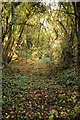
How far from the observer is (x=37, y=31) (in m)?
18.2

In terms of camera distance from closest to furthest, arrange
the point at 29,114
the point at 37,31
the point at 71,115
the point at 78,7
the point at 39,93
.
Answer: the point at 71,115 → the point at 29,114 → the point at 39,93 → the point at 78,7 → the point at 37,31

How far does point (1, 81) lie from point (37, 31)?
11.9 meters

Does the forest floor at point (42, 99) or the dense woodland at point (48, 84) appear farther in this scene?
the dense woodland at point (48, 84)

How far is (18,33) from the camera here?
44.4 feet

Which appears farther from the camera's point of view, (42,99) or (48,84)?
(48,84)

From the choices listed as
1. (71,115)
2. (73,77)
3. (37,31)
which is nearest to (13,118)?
(71,115)

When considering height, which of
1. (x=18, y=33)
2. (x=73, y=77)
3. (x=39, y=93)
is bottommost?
(x=39, y=93)

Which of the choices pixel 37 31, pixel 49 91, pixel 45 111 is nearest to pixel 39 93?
pixel 49 91

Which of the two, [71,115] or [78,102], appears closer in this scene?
[71,115]

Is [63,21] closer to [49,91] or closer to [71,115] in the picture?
[49,91]

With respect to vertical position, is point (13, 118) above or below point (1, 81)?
below

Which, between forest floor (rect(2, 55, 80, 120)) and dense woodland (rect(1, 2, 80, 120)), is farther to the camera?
dense woodland (rect(1, 2, 80, 120))

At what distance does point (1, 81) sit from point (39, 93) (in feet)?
6.01

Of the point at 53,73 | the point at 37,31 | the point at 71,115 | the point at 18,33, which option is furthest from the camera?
the point at 37,31
